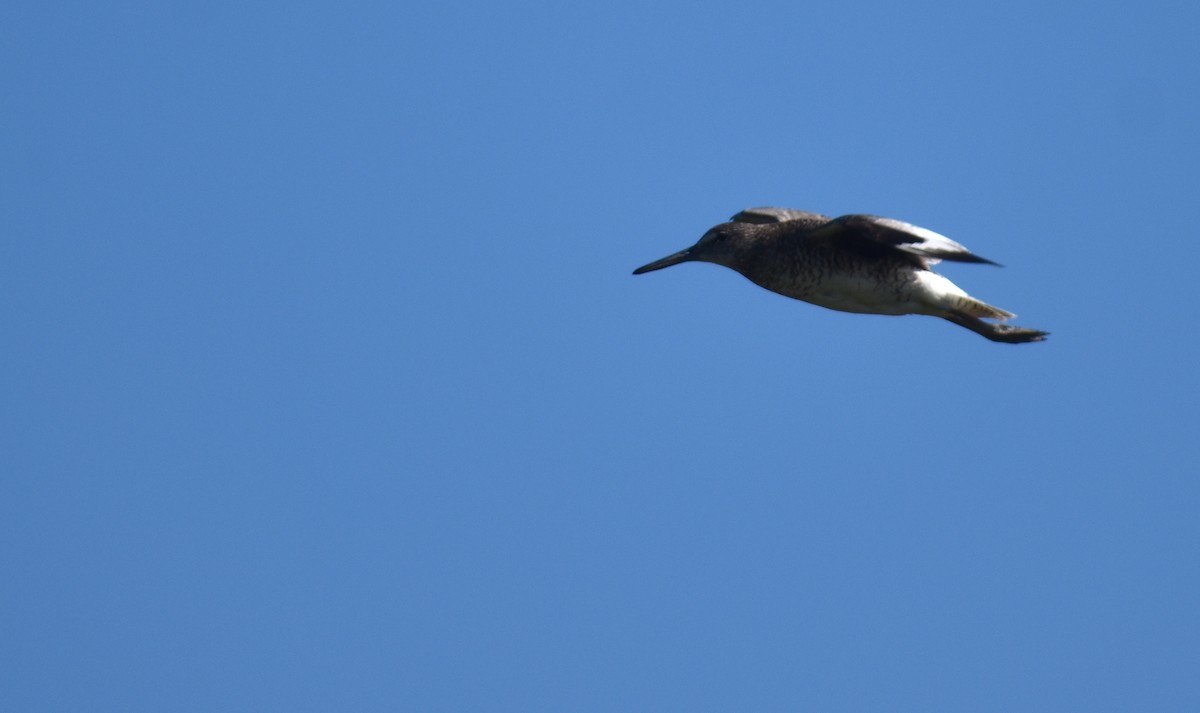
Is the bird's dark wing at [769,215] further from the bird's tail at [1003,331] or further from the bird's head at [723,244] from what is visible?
the bird's tail at [1003,331]

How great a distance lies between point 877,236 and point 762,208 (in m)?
2.65

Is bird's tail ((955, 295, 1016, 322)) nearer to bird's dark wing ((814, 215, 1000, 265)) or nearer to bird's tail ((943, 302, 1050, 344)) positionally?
bird's tail ((943, 302, 1050, 344))

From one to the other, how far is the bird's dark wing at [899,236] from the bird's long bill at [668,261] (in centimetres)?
225

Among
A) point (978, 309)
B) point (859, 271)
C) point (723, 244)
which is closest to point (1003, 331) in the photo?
point (978, 309)

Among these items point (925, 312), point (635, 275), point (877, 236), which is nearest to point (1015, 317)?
point (925, 312)

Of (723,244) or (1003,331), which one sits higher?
→ (723,244)

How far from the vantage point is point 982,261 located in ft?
42.4

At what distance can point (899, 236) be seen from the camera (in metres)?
13.8

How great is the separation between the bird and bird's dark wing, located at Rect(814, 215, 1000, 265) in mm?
10

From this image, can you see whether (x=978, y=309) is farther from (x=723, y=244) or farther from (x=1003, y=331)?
(x=723, y=244)

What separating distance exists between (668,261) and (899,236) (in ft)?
10.9

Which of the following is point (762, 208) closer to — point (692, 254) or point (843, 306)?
point (692, 254)

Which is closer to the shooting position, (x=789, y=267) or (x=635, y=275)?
(x=789, y=267)

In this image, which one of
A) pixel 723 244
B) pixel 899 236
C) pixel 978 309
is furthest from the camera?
pixel 723 244
